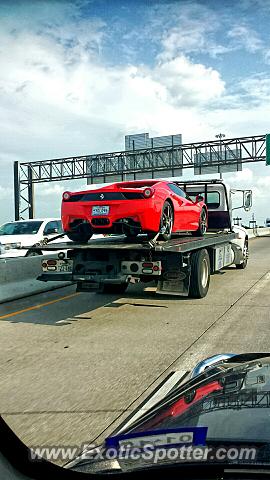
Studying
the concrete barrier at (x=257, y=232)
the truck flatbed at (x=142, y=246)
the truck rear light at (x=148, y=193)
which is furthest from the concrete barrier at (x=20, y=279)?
the concrete barrier at (x=257, y=232)

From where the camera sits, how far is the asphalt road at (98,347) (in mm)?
3875

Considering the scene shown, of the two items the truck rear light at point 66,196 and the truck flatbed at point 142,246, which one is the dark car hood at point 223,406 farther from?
the truck rear light at point 66,196

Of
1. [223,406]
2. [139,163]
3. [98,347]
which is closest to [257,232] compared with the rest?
[139,163]

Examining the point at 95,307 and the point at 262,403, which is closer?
the point at 262,403

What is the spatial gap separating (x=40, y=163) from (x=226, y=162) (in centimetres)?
1681

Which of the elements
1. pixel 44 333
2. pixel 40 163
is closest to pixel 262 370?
pixel 44 333

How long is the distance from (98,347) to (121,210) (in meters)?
2.87

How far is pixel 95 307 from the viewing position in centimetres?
892

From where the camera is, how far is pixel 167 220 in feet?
30.0

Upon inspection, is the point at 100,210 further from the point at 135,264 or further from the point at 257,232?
the point at 257,232

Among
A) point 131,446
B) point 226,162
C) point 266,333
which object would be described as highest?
point 226,162

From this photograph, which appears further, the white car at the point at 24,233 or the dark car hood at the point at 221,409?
the white car at the point at 24,233

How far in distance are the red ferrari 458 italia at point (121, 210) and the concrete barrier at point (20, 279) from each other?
1.78 meters

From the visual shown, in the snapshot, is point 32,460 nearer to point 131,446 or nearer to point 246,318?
point 131,446
